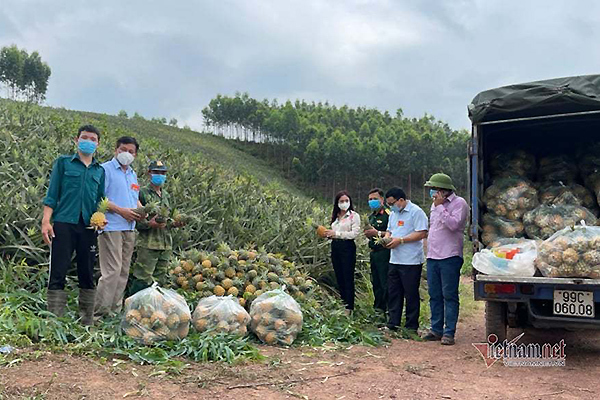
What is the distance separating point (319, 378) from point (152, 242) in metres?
2.13

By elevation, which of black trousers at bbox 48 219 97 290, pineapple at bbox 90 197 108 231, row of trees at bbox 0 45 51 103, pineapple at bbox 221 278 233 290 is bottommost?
pineapple at bbox 221 278 233 290

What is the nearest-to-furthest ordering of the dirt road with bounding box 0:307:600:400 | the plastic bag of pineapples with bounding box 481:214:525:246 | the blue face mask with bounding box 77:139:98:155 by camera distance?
the dirt road with bounding box 0:307:600:400
the blue face mask with bounding box 77:139:98:155
the plastic bag of pineapples with bounding box 481:214:525:246

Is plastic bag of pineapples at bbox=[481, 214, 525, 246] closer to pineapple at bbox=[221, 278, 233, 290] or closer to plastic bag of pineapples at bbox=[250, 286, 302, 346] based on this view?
plastic bag of pineapples at bbox=[250, 286, 302, 346]

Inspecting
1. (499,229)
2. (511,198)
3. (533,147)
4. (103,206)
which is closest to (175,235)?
(103,206)

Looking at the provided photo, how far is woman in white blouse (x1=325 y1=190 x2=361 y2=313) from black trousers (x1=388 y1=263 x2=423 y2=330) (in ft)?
2.22

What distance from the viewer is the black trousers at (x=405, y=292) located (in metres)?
6.11

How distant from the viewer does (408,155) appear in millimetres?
51562

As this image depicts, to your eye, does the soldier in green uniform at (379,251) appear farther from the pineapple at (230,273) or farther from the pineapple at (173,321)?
the pineapple at (173,321)

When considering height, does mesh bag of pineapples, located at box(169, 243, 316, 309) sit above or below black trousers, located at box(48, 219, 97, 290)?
below

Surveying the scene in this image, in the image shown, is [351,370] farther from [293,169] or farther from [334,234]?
[293,169]

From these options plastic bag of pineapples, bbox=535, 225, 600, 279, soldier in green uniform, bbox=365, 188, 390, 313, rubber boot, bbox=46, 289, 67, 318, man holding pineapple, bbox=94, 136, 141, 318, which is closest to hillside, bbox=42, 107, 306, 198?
soldier in green uniform, bbox=365, 188, 390, 313

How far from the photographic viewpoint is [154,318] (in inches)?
173

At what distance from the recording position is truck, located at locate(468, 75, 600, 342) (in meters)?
4.55

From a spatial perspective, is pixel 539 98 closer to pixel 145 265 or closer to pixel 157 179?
pixel 157 179
